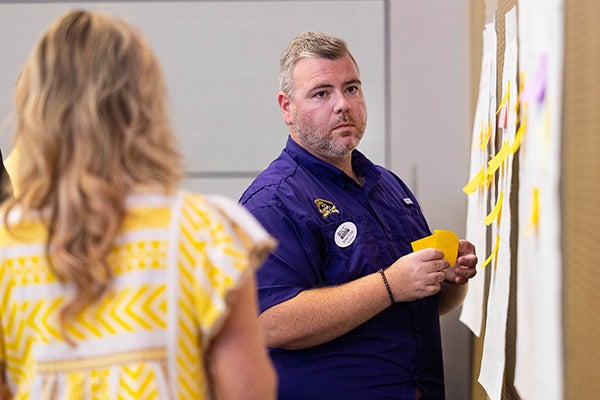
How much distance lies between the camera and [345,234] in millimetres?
1900

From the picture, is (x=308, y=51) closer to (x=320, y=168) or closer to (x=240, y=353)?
(x=320, y=168)

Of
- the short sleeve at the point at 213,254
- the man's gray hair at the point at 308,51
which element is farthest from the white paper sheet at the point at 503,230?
the short sleeve at the point at 213,254

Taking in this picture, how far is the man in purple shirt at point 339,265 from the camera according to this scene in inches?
71.7

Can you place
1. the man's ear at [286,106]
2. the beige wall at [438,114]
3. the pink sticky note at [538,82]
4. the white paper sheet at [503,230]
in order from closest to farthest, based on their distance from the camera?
the pink sticky note at [538,82] → the white paper sheet at [503,230] → the man's ear at [286,106] → the beige wall at [438,114]

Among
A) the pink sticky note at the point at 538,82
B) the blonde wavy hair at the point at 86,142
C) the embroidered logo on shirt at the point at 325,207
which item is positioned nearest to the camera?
the blonde wavy hair at the point at 86,142

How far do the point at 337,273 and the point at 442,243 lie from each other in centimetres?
23

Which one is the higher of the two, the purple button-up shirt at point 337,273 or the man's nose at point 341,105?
the man's nose at point 341,105

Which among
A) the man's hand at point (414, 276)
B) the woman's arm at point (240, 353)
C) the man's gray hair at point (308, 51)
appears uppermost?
the man's gray hair at point (308, 51)

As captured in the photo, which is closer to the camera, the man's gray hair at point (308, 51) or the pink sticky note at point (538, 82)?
the pink sticky note at point (538, 82)

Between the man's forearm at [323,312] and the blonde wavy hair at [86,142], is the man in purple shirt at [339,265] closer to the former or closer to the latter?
the man's forearm at [323,312]

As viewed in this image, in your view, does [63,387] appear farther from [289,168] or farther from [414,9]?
[414,9]

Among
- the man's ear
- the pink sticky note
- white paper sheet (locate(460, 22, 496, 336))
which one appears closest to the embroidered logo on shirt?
the man's ear

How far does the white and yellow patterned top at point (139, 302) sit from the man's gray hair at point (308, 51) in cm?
113

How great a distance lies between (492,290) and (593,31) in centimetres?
91
